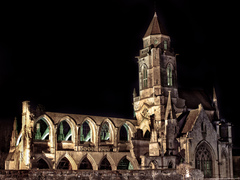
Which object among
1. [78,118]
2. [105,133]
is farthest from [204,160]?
[78,118]

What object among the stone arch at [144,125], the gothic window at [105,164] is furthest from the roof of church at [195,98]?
the gothic window at [105,164]

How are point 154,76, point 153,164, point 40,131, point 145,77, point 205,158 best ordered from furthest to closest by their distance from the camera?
point 145,77 → point 154,76 → point 40,131 → point 205,158 → point 153,164

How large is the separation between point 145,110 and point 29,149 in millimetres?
21010

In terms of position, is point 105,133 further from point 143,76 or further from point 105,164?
point 143,76

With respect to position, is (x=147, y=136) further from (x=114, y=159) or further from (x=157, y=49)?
(x=157, y=49)

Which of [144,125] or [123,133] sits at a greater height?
[144,125]

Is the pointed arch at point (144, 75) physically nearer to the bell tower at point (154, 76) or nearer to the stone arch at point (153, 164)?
the bell tower at point (154, 76)

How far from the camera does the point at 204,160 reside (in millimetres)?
57344

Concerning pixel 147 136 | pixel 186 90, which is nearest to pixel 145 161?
pixel 147 136

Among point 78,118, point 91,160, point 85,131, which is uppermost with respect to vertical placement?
point 78,118

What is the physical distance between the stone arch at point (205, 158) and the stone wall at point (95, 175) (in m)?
10.5

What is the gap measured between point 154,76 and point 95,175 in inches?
1102

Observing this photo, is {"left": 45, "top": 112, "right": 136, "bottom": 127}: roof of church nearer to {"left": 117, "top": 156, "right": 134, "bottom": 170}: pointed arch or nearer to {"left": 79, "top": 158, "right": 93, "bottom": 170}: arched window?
{"left": 117, "top": 156, "right": 134, "bottom": 170}: pointed arch

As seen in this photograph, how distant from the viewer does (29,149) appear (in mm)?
50406
